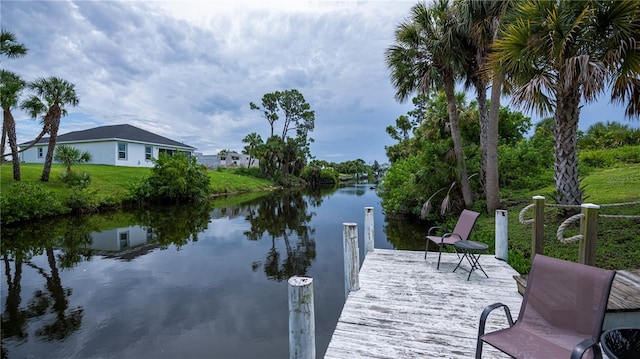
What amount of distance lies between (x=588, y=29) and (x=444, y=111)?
9492mm

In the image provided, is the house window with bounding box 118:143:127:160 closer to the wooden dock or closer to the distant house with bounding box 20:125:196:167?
the distant house with bounding box 20:125:196:167

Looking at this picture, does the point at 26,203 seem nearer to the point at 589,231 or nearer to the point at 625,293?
the point at 589,231

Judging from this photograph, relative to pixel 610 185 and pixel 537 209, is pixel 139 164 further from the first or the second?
pixel 610 185

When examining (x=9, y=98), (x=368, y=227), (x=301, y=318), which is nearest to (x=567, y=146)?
(x=368, y=227)

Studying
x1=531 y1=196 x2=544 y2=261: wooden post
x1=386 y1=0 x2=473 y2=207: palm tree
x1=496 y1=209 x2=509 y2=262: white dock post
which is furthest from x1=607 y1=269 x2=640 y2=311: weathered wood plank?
x1=386 y1=0 x2=473 y2=207: palm tree

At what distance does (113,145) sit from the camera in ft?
86.3

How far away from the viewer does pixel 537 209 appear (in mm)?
4098

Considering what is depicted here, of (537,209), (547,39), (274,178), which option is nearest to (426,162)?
(547,39)

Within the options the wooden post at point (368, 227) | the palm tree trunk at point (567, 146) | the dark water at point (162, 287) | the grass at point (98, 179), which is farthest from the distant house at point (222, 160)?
the palm tree trunk at point (567, 146)

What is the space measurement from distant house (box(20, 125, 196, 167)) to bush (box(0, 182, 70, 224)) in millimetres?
12875

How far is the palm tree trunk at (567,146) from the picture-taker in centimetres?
666

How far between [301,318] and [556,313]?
206cm

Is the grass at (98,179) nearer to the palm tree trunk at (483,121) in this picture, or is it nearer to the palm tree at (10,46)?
the palm tree at (10,46)

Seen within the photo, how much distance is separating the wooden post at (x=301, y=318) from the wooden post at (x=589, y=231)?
10.4 feet
